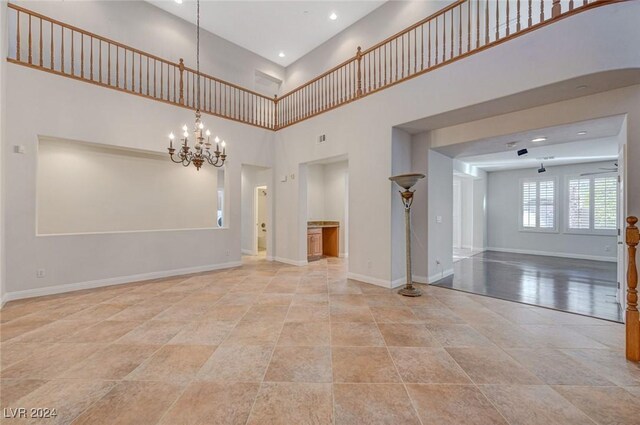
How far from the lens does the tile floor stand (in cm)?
177

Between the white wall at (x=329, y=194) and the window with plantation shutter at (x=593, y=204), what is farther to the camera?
the white wall at (x=329, y=194)

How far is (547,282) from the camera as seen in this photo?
5.09 m

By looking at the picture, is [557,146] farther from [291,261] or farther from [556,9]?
[291,261]

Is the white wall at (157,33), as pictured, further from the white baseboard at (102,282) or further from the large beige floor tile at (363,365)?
the large beige floor tile at (363,365)

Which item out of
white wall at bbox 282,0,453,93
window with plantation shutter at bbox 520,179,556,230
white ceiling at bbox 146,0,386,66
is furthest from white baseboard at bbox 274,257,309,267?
window with plantation shutter at bbox 520,179,556,230

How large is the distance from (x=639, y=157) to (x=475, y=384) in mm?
3467

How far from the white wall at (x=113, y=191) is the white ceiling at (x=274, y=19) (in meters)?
3.93

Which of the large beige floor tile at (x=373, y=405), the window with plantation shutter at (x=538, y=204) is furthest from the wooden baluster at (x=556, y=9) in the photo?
the window with plantation shutter at (x=538, y=204)

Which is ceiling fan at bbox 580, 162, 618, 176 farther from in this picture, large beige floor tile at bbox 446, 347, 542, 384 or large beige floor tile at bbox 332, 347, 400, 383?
large beige floor tile at bbox 332, 347, 400, 383

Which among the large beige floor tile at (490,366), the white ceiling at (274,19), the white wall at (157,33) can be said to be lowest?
the large beige floor tile at (490,366)

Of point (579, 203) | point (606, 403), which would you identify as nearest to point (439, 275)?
point (606, 403)

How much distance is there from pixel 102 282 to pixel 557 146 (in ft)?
32.0

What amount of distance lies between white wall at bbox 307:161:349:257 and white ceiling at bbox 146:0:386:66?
12.3 feet

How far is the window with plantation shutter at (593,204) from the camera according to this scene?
7.47 metres
